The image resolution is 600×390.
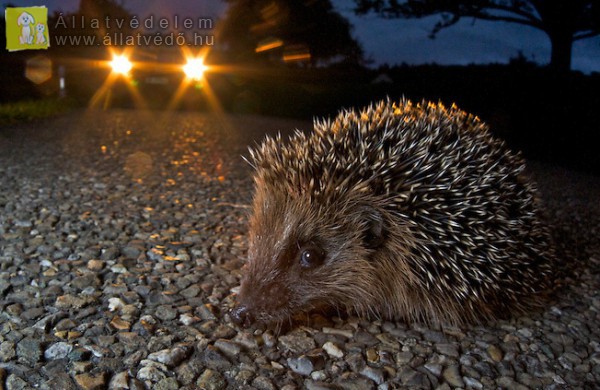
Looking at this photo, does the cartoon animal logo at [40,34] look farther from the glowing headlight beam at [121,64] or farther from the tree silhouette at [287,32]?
the tree silhouette at [287,32]

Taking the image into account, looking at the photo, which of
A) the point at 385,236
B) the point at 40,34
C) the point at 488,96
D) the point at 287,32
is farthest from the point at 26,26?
the point at 385,236

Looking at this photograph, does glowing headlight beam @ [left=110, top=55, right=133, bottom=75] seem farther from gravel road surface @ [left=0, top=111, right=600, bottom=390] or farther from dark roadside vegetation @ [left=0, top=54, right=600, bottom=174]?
gravel road surface @ [left=0, top=111, right=600, bottom=390]

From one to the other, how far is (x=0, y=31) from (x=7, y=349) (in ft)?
45.8

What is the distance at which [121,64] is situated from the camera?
17734 millimetres

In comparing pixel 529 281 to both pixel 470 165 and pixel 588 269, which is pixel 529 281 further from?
pixel 588 269

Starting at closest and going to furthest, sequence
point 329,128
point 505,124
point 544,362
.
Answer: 1. point 544,362
2. point 329,128
3. point 505,124

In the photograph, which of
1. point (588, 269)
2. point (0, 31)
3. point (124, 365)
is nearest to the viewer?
point (124, 365)

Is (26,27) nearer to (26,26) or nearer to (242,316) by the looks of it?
(26,26)

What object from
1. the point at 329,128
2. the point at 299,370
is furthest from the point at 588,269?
the point at 299,370

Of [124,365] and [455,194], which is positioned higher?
[455,194]

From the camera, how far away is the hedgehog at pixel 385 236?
10.9 feet

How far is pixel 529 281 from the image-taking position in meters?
3.72

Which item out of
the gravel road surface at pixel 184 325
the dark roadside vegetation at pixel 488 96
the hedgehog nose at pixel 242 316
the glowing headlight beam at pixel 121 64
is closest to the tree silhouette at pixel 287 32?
the dark roadside vegetation at pixel 488 96

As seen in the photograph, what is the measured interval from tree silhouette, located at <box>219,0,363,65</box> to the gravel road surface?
379 inches
